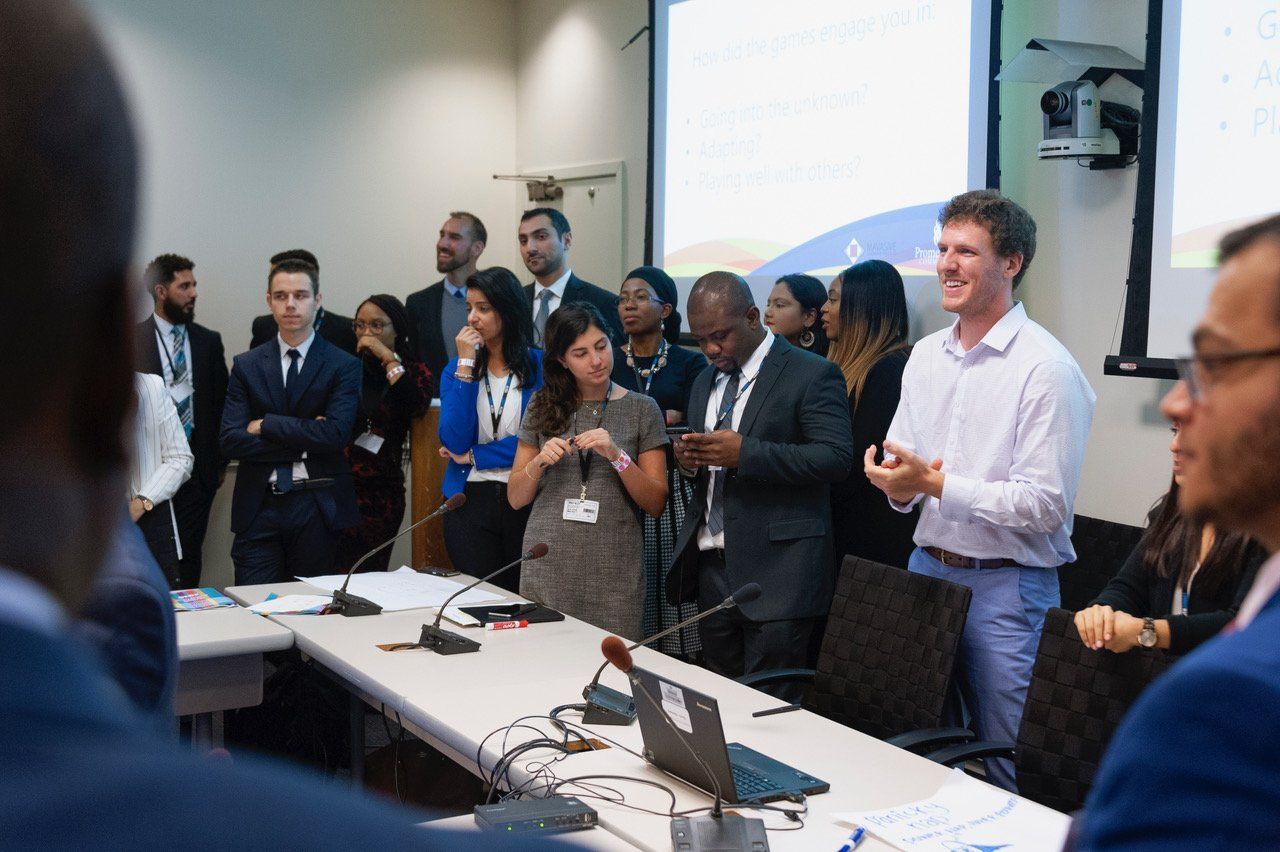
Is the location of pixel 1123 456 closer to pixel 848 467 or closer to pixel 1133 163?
pixel 1133 163

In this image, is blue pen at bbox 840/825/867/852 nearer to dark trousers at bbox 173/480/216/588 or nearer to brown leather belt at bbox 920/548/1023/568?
brown leather belt at bbox 920/548/1023/568

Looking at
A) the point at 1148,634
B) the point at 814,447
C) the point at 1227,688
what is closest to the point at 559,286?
the point at 814,447

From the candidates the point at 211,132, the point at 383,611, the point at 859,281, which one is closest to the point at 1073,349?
the point at 859,281

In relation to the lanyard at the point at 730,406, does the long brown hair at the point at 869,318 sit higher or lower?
higher

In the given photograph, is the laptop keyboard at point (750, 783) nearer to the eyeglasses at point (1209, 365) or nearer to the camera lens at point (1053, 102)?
the eyeglasses at point (1209, 365)

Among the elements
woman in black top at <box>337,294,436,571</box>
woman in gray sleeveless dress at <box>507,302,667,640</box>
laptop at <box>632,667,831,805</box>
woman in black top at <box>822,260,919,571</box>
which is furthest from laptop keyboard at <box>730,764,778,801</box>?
woman in black top at <box>337,294,436,571</box>

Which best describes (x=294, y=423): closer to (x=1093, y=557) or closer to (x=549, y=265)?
(x=549, y=265)

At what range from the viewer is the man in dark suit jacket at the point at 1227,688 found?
2.52ft

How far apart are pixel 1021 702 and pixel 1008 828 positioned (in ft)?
2.78

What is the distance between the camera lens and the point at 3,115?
32cm

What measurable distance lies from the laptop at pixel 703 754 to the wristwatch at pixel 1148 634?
675mm

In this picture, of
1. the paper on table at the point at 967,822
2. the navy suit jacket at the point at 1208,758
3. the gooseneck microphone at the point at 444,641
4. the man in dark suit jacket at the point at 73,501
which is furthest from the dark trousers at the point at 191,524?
the man in dark suit jacket at the point at 73,501

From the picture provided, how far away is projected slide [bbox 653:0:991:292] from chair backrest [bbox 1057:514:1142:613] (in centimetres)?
122

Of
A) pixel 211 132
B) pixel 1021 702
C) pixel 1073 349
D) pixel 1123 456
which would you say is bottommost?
pixel 1021 702
